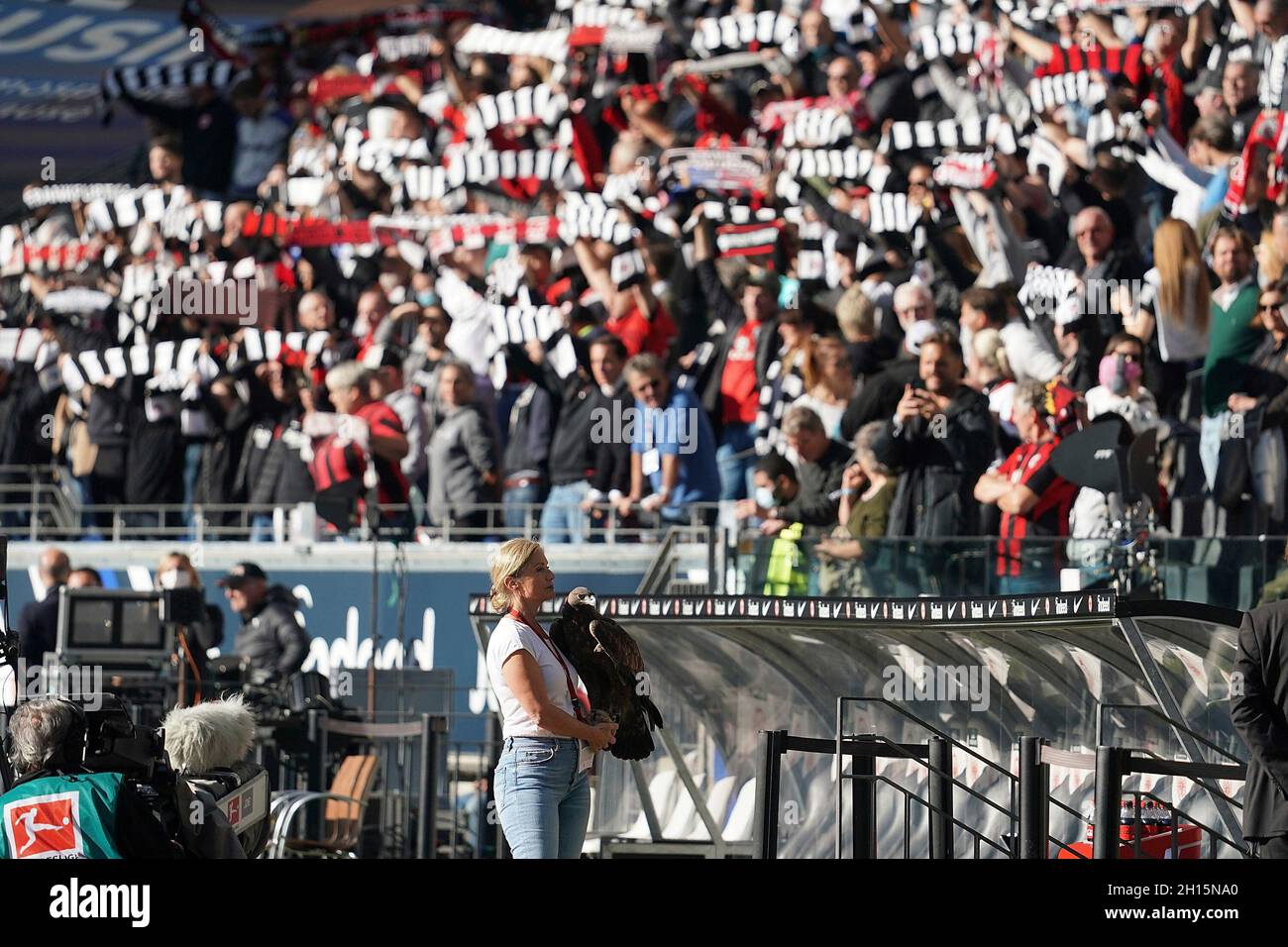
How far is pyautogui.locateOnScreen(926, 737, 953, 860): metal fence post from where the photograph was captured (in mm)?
8273

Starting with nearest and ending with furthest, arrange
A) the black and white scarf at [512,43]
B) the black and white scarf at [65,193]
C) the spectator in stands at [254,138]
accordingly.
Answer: the black and white scarf at [512,43] < the black and white scarf at [65,193] < the spectator in stands at [254,138]

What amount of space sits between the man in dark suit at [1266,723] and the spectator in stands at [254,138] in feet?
48.7

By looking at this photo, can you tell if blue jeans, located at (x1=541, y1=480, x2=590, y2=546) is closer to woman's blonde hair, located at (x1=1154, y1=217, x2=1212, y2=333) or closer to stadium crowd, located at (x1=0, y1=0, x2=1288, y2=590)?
stadium crowd, located at (x1=0, y1=0, x2=1288, y2=590)

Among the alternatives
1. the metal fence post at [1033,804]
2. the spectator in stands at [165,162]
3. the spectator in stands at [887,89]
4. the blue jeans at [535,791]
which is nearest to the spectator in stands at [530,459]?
the spectator in stands at [887,89]

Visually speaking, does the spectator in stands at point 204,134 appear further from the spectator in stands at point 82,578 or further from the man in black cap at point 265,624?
the man in black cap at point 265,624

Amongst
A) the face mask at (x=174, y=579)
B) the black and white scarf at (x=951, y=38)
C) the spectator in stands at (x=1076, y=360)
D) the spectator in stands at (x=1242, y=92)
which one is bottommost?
the face mask at (x=174, y=579)

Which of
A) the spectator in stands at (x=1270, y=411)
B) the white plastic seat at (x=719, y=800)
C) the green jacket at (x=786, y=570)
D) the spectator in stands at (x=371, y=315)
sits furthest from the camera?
the spectator in stands at (x=371, y=315)

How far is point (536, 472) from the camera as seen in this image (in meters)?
14.6

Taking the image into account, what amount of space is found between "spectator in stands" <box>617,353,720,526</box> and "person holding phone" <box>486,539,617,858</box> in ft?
18.5

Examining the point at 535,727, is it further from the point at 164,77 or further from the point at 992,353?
the point at 164,77

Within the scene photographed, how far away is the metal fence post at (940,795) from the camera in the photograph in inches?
326

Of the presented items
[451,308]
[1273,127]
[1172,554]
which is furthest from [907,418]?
[451,308]

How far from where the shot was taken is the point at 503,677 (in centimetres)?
752
